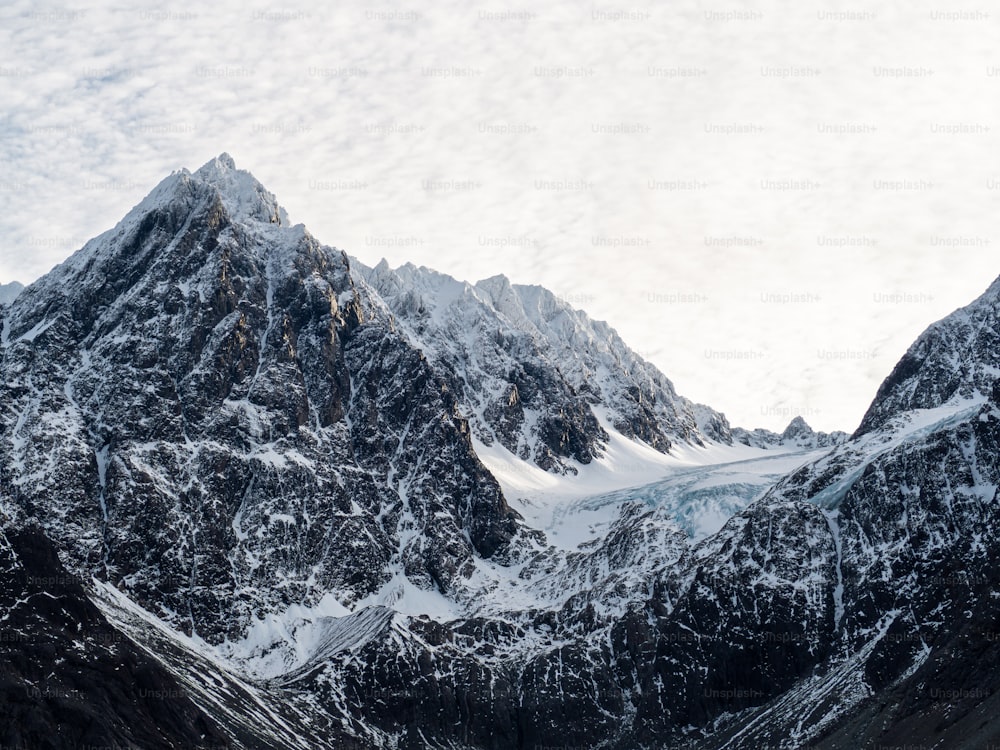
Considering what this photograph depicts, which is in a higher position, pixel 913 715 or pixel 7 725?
pixel 7 725

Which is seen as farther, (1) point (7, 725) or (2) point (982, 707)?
(1) point (7, 725)

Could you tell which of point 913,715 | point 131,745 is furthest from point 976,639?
point 131,745

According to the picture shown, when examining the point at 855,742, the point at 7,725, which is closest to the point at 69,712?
the point at 7,725

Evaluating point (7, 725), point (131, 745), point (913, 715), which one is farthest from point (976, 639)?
point (7, 725)

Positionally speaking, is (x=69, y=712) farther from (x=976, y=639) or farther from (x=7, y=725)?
(x=976, y=639)

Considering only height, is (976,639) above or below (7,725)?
below

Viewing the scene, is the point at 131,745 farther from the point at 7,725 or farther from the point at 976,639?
the point at 976,639

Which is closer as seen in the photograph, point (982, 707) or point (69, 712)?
point (982, 707)
